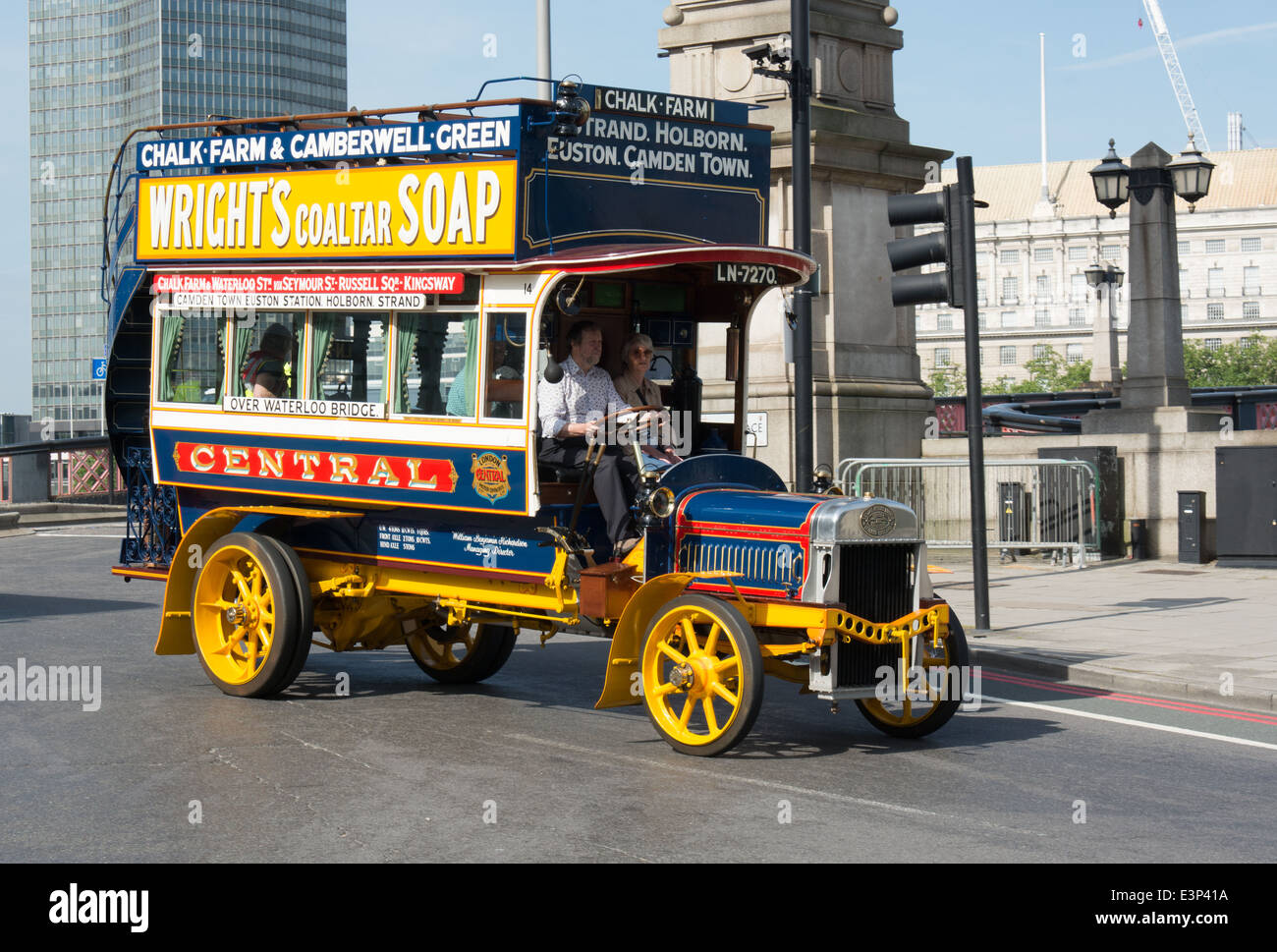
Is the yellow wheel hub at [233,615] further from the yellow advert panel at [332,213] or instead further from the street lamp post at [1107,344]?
the street lamp post at [1107,344]

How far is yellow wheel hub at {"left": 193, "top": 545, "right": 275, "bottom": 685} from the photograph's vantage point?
34.7 ft

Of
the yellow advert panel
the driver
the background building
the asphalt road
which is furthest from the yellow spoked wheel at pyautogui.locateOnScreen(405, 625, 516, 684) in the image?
the background building

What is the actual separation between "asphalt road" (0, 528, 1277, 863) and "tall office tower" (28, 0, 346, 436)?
12940 centimetres

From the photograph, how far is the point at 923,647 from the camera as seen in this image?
8.89m

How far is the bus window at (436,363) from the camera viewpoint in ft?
31.5

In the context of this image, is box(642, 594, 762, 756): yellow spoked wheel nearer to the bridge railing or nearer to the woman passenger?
the woman passenger

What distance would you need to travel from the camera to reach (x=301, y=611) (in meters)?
10.3

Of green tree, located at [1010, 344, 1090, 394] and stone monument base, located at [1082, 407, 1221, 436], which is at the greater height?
green tree, located at [1010, 344, 1090, 394]

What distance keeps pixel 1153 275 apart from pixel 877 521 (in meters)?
15.2

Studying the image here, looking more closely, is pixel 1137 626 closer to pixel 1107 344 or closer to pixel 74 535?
pixel 74 535

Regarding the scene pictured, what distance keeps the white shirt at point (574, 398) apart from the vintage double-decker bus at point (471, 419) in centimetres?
17

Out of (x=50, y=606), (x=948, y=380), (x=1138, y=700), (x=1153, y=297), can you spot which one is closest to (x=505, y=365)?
(x=1138, y=700)
